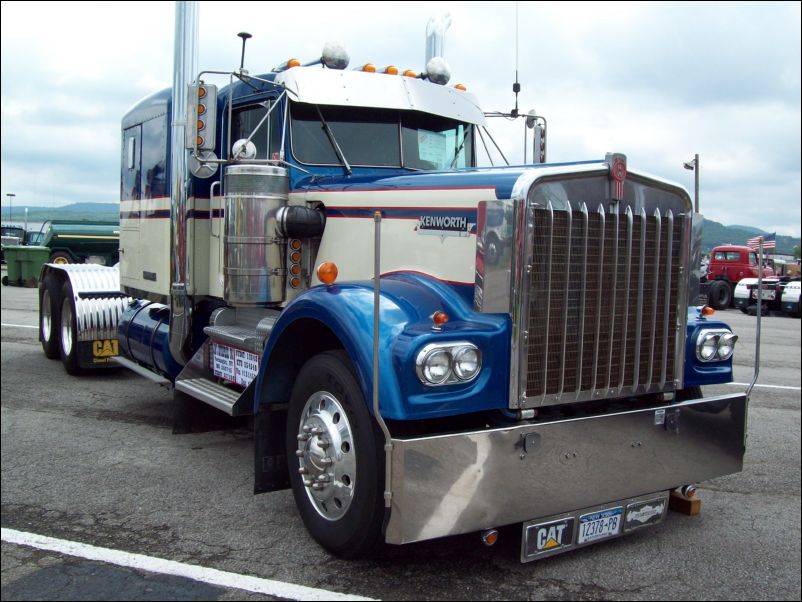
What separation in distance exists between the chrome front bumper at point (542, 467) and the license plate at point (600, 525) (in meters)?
0.07

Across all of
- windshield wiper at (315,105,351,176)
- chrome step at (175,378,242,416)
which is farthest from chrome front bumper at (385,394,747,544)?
windshield wiper at (315,105,351,176)

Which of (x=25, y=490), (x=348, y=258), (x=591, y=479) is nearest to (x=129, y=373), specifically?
(x=25, y=490)

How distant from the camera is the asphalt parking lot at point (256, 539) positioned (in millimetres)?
3684

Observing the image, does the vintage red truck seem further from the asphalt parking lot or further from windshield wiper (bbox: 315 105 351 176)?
windshield wiper (bbox: 315 105 351 176)

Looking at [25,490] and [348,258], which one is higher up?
[348,258]

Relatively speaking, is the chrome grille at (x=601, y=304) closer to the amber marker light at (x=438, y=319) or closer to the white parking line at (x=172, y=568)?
the amber marker light at (x=438, y=319)

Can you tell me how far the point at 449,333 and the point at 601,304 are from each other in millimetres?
897

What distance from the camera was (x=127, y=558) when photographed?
3963 millimetres

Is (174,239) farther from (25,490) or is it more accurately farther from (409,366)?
(409,366)

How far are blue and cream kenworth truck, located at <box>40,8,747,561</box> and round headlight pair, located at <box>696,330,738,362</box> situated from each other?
1cm

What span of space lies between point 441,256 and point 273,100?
2.07 metres

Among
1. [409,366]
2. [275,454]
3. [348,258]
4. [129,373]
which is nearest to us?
[409,366]

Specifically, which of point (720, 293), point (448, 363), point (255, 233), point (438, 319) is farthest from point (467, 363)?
point (720, 293)

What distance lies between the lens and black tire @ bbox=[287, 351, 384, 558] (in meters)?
3.66
